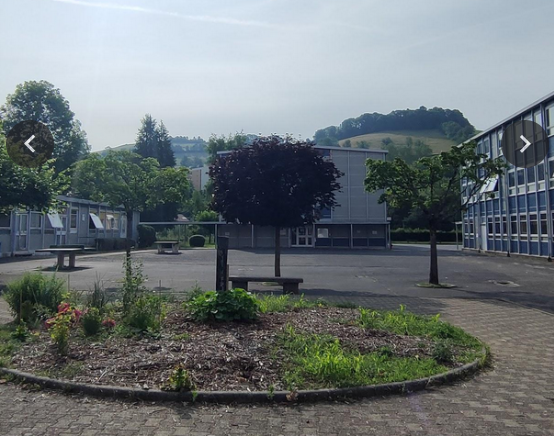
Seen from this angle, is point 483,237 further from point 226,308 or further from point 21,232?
point 226,308

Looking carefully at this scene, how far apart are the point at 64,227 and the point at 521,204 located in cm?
3310

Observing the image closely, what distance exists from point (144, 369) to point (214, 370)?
0.80 m

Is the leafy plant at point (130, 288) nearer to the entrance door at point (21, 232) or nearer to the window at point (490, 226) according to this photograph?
the entrance door at point (21, 232)

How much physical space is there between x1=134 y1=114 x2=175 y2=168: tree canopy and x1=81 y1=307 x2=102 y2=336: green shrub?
7469 cm

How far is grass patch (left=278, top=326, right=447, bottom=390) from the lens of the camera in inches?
215

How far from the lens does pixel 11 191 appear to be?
54.0 ft

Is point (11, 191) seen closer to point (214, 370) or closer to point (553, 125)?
point (214, 370)

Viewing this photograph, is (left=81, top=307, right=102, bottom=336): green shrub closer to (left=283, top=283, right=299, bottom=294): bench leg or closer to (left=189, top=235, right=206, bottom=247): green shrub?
(left=283, top=283, right=299, bottom=294): bench leg

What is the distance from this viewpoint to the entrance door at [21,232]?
33.1 m

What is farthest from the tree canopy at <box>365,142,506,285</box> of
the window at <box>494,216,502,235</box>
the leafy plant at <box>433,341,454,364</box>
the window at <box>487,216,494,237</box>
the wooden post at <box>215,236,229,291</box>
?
the window at <box>487,216,494,237</box>

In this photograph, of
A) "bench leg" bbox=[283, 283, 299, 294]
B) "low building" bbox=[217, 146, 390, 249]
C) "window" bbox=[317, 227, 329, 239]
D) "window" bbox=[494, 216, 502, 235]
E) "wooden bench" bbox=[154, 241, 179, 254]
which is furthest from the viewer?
"window" bbox=[317, 227, 329, 239]

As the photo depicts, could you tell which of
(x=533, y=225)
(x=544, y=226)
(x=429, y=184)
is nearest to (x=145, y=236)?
(x=533, y=225)

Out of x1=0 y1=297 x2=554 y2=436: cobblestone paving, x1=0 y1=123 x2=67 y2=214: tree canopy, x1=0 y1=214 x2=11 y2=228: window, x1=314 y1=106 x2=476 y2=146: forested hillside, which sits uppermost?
x1=314 y1=106 x2=476 y2=146: forested hillside

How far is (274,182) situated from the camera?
17.3 meters
